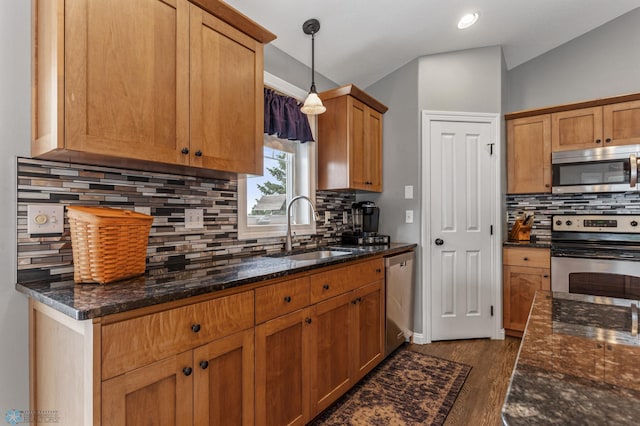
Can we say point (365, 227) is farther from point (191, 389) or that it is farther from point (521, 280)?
point (191, 389)

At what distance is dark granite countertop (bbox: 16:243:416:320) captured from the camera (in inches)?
39.3

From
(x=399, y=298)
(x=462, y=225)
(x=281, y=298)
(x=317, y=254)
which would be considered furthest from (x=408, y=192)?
(x=281, y=298)

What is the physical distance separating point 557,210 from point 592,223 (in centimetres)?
32

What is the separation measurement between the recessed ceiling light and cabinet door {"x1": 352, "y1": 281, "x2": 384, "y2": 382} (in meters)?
2.25

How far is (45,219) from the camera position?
1.36 m

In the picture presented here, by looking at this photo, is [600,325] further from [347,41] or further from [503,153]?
[503,153]

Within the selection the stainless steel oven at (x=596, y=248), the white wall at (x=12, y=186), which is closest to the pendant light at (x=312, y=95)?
the white wall at (x=12, y=186)

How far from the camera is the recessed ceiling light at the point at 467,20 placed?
2.69 meters

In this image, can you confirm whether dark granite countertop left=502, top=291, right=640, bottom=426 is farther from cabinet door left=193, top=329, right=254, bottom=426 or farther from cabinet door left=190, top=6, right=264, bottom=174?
cabinet door left=190, top=6, right=264, bottom=174

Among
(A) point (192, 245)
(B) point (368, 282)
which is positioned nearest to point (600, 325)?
(B) point (368, 282)

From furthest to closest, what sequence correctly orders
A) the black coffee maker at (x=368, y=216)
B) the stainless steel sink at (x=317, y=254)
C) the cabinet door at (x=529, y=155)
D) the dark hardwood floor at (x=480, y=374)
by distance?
the cabinet door at (x=529, y=155)
the black coffee maker at (x=368, y=216)
the stainless steel sink at (x=317, y=254)
the dark hardwood floor at (x=480, y=374)

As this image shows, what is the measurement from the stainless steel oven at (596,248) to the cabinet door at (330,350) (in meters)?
1.76

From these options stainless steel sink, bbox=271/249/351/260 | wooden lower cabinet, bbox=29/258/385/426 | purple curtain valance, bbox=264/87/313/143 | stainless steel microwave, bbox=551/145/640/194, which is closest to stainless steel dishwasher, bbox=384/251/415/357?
stainless steel sink, bbox=271/249/351/260

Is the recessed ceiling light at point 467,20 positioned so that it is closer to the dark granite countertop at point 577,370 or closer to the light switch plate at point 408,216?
the light switch plate at point 408,216
